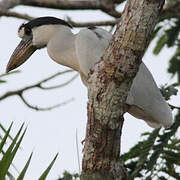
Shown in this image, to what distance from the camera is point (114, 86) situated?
7.66ft

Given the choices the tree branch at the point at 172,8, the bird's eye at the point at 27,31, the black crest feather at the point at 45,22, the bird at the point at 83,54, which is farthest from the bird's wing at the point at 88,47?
the tree branch at the point at 172,8

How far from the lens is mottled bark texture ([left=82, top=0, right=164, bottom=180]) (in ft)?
7.43

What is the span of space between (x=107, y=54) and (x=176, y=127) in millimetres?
1186

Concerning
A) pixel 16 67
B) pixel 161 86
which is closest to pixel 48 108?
pixel 16 67

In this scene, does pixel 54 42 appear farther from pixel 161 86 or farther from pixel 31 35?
pixel 161 86

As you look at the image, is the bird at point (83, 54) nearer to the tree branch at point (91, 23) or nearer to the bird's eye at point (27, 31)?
the bird's eye at point (27, 31)

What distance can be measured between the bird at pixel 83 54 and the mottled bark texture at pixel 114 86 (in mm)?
854

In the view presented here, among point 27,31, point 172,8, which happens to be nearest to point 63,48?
point 27,31

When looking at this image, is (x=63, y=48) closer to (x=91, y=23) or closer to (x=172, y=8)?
(x=91, y=23)

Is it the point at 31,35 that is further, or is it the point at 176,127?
the point at 31,35

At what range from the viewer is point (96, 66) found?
2379mm

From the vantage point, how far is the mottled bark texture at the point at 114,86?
7.43 feet

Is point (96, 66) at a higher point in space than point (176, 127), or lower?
higher

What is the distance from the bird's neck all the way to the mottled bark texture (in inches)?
40.7
